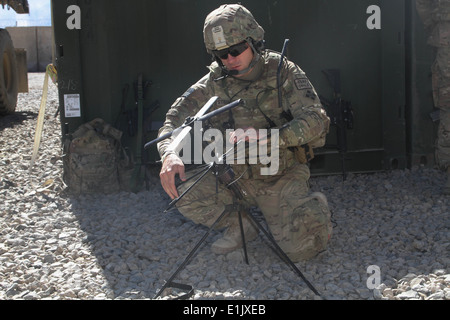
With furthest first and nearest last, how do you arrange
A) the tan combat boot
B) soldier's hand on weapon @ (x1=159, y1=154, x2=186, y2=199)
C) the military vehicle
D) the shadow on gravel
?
the military vehicle, the shadow on gravel, the tan combat boot, soldier's hand on weapon @ (x1=159, y1=154, x2=186, y2=199)

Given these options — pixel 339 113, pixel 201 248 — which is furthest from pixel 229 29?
pixel 339 113

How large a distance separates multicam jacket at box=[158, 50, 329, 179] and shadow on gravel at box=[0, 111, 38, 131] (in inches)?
212

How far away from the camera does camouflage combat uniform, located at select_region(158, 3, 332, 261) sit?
3.33 meters

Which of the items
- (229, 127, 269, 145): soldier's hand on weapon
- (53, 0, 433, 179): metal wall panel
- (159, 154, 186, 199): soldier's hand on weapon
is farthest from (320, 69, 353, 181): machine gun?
(159, 154, 186, 199): soldier's hand on weapon

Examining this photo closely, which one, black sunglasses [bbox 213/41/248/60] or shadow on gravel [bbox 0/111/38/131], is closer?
black sunglasses [bbox 213/41/248/60]

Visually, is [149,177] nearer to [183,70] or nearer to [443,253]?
[183,70]

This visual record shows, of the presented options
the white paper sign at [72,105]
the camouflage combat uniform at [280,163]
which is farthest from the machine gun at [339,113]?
the white paper sign at [72,105]

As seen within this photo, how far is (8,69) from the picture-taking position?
9.57 metres

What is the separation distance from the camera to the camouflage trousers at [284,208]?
130 inches

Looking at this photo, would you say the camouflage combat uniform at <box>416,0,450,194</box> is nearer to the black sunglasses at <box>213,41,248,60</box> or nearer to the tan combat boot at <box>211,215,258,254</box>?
the tan combat boot at <box>211,215,258,254</box>

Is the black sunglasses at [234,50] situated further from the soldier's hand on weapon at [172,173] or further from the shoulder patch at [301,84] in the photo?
the soldier's hand on weapon at [172,173]

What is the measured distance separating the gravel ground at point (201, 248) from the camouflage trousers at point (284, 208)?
0.42 feet

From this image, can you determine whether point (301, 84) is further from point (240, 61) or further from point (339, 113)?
point (339, 113)

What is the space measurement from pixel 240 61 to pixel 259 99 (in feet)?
0.96
